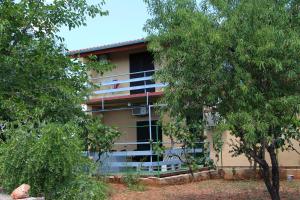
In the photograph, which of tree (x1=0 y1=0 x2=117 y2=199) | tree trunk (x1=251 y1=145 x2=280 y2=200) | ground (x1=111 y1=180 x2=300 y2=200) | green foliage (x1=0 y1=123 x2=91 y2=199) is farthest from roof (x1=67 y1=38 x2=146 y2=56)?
green foliage (x1=0 y1=123 x2=91 y2=199)

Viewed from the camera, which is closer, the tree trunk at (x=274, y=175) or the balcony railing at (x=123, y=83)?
the tree trunk at (x=274, y=175)

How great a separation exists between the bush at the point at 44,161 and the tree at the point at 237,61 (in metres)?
3.21

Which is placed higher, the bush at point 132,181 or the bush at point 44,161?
the bush at point 44,161

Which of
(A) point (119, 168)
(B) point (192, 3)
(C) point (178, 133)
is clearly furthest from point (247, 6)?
(A) point (119, 168)

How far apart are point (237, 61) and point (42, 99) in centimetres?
409

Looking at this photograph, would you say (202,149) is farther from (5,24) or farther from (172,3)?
(5,24)

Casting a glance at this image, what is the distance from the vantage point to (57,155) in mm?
7656

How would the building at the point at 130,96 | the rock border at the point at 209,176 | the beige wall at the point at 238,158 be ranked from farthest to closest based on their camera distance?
the building at the point at 130,96, the beige wall at the point at 238,158, the rock border at the point at 209,176

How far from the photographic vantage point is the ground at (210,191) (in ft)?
41.1

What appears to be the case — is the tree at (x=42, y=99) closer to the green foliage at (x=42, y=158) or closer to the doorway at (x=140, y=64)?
the green foliage at (x=42, y=158)

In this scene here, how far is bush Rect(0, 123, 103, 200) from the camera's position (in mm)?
7624

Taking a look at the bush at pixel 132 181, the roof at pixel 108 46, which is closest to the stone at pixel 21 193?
the bush at pixel 132 181

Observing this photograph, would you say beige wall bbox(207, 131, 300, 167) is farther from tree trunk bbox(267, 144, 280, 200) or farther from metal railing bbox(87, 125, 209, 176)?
tree trunk bbox(267, 144, 280, 200)

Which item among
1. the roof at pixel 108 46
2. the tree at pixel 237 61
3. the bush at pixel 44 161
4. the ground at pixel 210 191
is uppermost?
the roof at pixel 108 46
